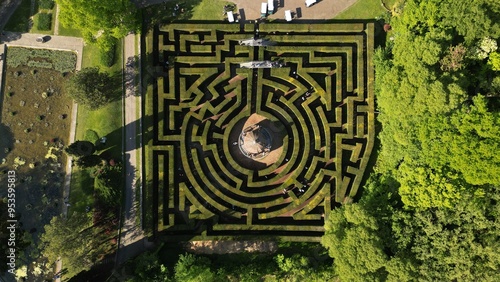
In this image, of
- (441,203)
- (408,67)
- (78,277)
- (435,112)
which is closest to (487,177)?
(441,203)

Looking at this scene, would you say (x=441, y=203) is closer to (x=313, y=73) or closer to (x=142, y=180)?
(x=313, y=73)

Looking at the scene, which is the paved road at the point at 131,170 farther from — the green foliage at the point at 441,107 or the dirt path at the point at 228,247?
the green foliage at the point at 441,107

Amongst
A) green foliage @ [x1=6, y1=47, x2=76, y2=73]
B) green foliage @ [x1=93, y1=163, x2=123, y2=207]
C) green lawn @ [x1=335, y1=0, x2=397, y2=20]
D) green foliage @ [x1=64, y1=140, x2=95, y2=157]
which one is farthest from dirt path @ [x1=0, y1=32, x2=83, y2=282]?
green lawn @ [x1=335, y1=0, x2=397, y2=20]

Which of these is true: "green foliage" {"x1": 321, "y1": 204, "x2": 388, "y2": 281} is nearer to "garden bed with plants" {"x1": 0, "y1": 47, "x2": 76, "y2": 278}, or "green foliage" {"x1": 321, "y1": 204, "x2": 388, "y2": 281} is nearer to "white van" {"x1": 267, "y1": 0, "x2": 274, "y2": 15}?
"white van" {"x1": 267, "y1": 0, "x2": 274, "y2": 15}

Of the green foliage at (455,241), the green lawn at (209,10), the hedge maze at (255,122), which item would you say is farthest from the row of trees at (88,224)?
the green foliage at (455,241)

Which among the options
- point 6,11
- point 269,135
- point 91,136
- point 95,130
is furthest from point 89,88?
point 269,135

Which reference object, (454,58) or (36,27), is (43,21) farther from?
(454,58)
